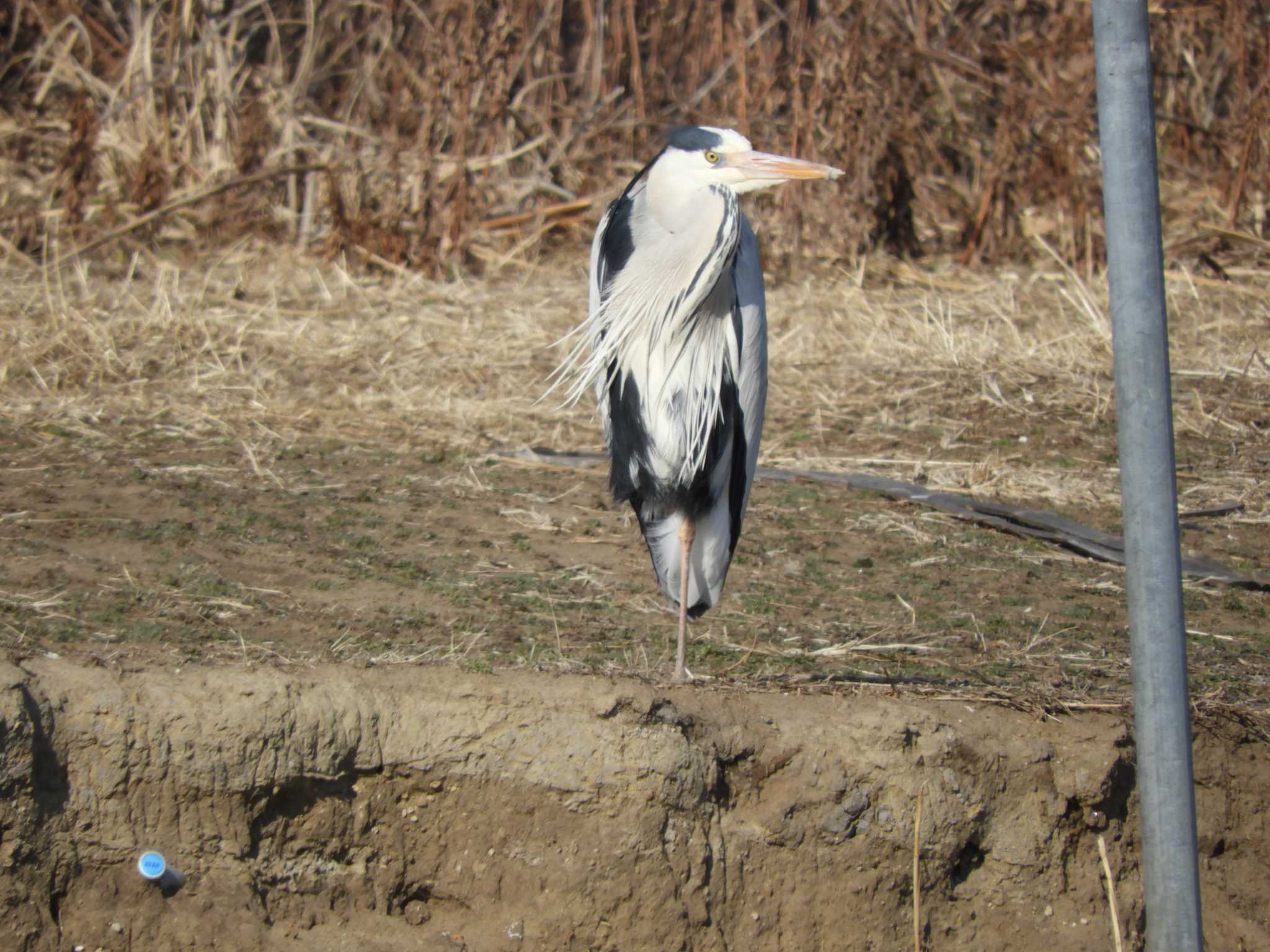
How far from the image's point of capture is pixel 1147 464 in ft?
6.32

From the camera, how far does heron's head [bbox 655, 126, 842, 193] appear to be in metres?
3.24

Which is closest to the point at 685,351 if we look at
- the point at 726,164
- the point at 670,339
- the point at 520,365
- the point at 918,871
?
the point at 670,339

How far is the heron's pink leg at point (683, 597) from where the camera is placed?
320 centimetres

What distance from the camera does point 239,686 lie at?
9.18 feet

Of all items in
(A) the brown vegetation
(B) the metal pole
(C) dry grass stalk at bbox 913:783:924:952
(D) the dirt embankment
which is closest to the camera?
(B) the metal pole

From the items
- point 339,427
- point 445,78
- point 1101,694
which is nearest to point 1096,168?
point 445,78

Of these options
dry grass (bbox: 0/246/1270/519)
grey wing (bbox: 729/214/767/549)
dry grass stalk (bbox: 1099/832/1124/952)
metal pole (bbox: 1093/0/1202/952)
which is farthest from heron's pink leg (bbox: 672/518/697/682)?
dry grass (bbox: 0/246/1270/519)

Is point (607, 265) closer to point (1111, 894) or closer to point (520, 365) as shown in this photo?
point (1111, 894)

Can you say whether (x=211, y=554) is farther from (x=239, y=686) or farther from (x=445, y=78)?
(x=445, y=78)

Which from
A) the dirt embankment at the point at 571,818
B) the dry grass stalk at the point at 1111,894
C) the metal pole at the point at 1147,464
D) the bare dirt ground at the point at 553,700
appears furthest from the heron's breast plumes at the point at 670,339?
the metal pole at the point at 1147,464

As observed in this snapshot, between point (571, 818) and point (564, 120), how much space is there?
19.5 ft

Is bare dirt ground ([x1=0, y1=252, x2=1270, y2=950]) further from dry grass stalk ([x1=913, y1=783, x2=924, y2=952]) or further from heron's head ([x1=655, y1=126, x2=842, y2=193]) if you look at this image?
heron's head ([x1=655, y1=126, x2=842, y2=193])

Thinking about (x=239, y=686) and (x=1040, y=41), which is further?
(x=1040, y=41)

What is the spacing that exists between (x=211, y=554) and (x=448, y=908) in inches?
53.4
